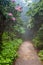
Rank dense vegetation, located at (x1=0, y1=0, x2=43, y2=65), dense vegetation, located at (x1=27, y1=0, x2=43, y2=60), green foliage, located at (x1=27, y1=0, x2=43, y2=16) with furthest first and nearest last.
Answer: green foliage, located at (x1=27, y1=0, x2=43, y2=16)
dense vegetation, located at (x1=27, y1=0, x2=43, y2=60)
dense vegetation, located at (x1=0, y1=0, x2=43, y2=65)

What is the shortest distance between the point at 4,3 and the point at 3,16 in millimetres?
710

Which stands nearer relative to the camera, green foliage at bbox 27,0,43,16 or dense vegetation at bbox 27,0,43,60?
dense vegetation at bbox 27,0,43,60

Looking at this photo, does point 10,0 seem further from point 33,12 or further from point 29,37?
point 29,37

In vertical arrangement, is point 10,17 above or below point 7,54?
above

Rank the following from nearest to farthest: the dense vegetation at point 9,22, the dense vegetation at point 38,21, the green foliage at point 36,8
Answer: the dense vegetation at point 9,22 → the dense vegetation at point 38,21 → the green foliage at point 36,8

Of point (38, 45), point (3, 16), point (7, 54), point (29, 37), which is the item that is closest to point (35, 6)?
point (38, 45)

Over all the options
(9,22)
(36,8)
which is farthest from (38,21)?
(9,22)

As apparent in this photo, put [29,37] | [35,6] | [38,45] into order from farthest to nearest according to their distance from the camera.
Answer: [29,37]
[35,6]
[38,45]

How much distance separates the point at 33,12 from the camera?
1444cm

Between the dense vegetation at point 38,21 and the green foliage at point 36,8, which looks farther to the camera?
the green foliage at point 36,8

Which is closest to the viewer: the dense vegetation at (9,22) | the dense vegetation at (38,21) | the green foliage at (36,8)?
the dense vegetation at (9,22)

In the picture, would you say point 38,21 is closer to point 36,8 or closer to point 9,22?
point 36,8

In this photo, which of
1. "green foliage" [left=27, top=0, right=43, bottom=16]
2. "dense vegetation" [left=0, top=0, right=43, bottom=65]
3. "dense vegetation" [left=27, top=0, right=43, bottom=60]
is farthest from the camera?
"green foliage" [left=27, top=0, right=43, bottom=16]

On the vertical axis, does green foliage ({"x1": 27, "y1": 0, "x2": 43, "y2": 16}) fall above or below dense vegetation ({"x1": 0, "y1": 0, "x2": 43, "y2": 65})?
above
